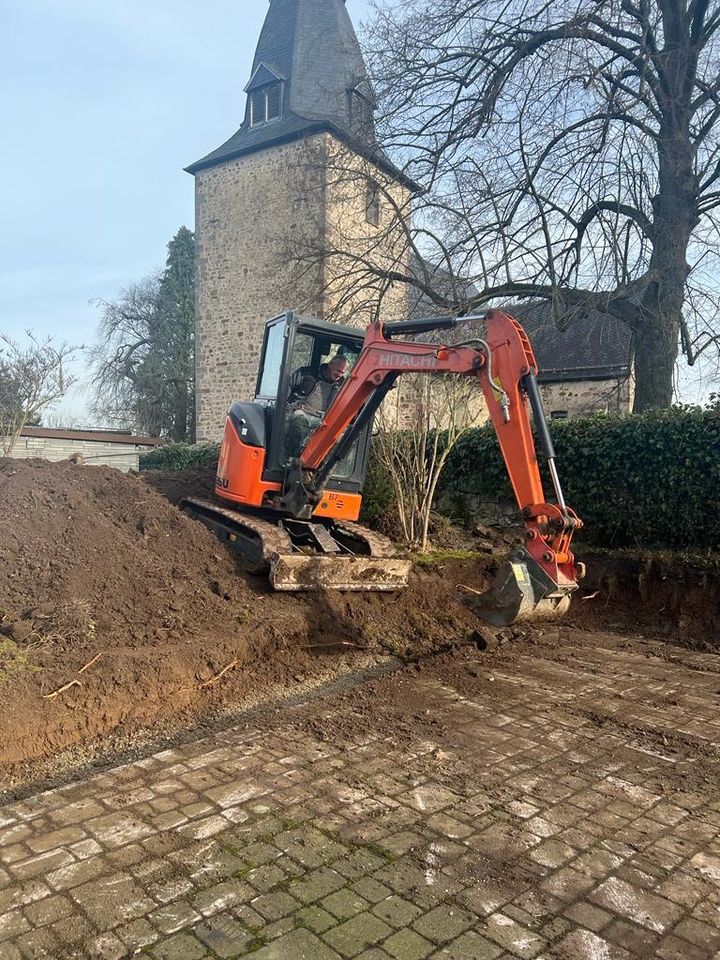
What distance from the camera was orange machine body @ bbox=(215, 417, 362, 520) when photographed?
7.20m

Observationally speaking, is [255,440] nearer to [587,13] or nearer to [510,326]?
[510,326]

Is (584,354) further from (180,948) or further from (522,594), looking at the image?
(180,948)

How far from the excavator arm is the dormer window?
831 inches

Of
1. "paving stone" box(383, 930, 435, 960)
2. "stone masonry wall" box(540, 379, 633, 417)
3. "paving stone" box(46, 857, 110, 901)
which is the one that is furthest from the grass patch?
"stone masonry wall" box(540, 379, 633, 417)

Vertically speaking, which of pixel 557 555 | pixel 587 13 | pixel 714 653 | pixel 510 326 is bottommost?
pixel 714 653

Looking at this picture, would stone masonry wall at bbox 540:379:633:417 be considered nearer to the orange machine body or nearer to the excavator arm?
the orange machine body

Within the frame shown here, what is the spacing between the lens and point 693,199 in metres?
10.9

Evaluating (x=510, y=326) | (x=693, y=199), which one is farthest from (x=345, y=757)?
(x=693, y=199)

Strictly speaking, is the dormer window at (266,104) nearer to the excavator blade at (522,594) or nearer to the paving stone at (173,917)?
the excavator blade at (522,594)

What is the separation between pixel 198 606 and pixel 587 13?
9.76m

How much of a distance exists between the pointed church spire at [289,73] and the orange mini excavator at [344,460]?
17.7m

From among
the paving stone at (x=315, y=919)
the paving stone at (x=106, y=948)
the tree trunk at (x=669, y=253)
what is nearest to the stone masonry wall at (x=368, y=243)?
the tree trunk at (x=669, y=253)

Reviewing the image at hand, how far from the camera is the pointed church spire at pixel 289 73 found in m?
23.2

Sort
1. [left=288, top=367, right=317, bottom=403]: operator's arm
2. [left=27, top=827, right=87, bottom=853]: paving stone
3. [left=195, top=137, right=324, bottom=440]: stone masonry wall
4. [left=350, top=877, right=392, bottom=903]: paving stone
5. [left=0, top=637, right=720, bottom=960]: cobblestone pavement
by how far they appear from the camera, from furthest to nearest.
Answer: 1. [left=195, top=137, right=324, bottom=440]: stone masonry wall
2. [left=288, top=367, right=317, bottom=403]: operator's arm
3. [left=27, top=827, right=87, bottom=853]: paving stone
4. [left=350, top=877, right=392, bottom=903]: paving stone
5. [left=0, top=637, right=720, bottom=960]: cobblestone pavement
